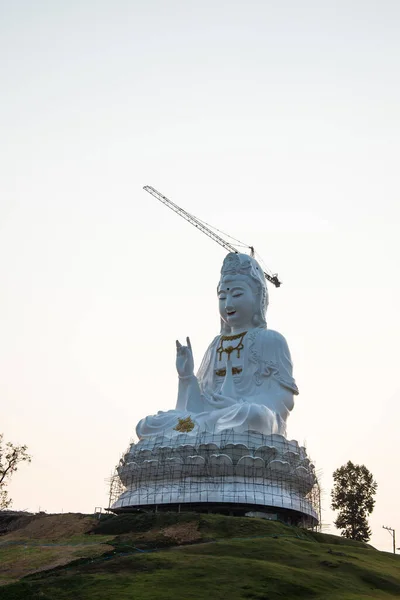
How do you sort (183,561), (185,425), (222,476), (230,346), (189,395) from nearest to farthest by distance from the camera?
(183,561)
(222,476)
(185,425)
(189,395)
(230,346)

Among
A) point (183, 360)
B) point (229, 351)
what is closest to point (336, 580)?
point (183, 360)

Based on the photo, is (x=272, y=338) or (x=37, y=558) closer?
(x=37, y=558)

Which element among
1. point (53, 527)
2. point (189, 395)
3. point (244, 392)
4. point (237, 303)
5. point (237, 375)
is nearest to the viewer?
point (53, 527)

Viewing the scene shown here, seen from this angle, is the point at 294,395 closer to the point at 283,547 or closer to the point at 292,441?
the point at 292,441

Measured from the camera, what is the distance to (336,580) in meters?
13.6

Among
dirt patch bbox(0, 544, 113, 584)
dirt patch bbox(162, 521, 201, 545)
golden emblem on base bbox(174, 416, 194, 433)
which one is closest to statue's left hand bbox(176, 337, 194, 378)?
golden emblem on base bbox(174, 416, 194, 433)

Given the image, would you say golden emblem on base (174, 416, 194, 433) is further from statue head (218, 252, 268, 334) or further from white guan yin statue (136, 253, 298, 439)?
statue head (218, 252, 268, 334)

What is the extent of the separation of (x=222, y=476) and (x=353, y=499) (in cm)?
993

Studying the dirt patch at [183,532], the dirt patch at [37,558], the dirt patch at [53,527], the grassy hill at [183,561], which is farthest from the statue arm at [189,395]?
the dirt patch at [37,558]

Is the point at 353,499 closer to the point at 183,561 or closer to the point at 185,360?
the point at 185,360

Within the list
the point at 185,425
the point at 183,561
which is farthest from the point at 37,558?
the point at 185,425

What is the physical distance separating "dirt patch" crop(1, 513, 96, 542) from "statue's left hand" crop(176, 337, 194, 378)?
22.1 feet

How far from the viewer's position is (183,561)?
13898mm

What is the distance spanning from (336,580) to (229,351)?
14.1 metres
